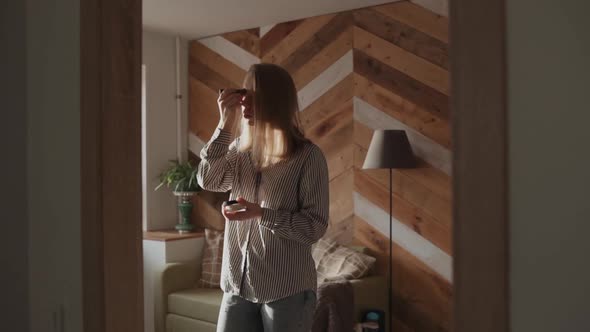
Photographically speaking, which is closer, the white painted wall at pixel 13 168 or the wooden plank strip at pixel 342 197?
the white painted wall at pixel 13 168

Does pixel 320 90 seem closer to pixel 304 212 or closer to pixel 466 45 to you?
pixel 304 212

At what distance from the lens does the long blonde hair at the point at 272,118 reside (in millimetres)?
1904

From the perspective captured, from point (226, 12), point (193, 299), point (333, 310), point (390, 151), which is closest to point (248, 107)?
point (333, 310)

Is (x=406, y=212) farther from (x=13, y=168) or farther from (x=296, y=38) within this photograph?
(x=13, y=168)

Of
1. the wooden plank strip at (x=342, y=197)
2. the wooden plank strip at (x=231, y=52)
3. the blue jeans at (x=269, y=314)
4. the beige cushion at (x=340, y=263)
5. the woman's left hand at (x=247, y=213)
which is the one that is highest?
the wooden plank strip at (x=231, y=52)

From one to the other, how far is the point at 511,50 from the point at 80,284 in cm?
113

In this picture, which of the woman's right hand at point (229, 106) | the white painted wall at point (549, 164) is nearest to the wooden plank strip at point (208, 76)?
the woman's right hand at point (229, 106)

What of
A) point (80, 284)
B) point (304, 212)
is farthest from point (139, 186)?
point (304, 212)

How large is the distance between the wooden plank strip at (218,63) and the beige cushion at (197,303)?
1.69 m

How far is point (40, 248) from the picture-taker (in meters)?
1.66

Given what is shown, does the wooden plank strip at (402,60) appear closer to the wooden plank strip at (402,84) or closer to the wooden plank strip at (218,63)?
the wooden plank strip at (402,84)

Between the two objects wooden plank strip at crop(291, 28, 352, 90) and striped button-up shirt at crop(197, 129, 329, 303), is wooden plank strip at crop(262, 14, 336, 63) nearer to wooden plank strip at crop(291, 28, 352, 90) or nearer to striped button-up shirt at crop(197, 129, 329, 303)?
wooden plank strip at crop(291, 28, 352, 90)

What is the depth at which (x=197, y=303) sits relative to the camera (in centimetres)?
417

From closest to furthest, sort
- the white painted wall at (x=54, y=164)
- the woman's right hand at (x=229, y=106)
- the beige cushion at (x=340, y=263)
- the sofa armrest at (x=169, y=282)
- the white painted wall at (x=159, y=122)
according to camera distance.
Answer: the white painted wall at (x=54, y=164)
the woman's right hand at (x=229, y=106)
the beige cushion at (x=340, y=263)
the sofa armrest at (x=169, y=282)
the white painted wall at (x=159, y=122)
